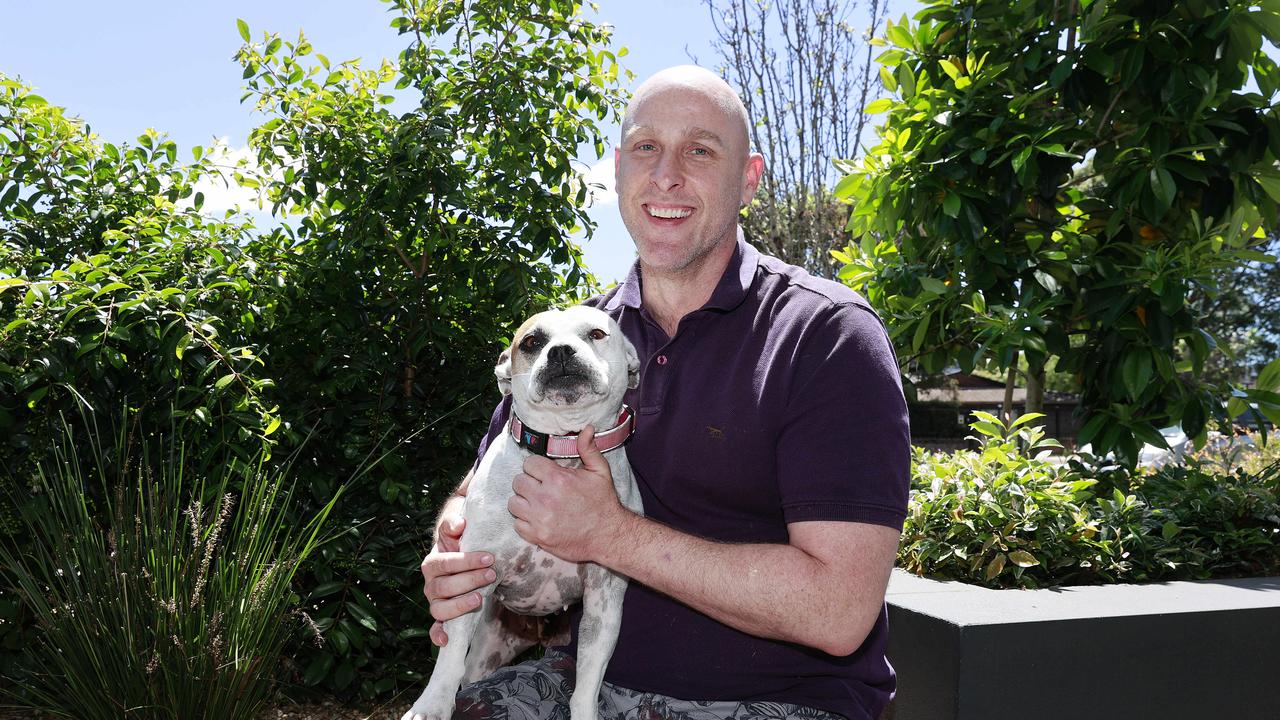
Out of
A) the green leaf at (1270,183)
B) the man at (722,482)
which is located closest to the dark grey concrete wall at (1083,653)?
the man at (722,482)

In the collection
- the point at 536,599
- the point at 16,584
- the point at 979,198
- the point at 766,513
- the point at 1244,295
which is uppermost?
the point at 979,198

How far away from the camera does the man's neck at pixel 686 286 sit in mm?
2320

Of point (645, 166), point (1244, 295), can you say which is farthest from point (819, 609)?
point (1244, 295)

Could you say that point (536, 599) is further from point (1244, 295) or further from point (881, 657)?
point (1244, 295)

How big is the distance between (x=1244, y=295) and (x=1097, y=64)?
25.1 metres

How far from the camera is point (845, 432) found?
1.84 meters

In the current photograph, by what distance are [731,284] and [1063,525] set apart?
7.27ft

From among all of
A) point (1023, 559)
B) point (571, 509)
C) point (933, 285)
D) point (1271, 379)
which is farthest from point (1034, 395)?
point (571, 509)

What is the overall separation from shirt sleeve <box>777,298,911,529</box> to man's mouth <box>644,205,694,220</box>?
1.67 ft

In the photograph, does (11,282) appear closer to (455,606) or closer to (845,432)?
(455,606)

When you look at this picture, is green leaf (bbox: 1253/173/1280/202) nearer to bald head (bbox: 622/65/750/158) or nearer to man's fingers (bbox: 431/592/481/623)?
bald head (bbox: 622/65/750/158)

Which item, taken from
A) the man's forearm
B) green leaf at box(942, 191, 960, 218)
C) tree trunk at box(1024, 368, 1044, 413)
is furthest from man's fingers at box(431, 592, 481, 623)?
tree trunk at box(1024, 368, 1044, 413)

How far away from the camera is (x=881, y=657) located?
6.91 feet

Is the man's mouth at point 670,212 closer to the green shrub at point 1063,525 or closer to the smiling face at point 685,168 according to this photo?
the smiling face at point 685,168
